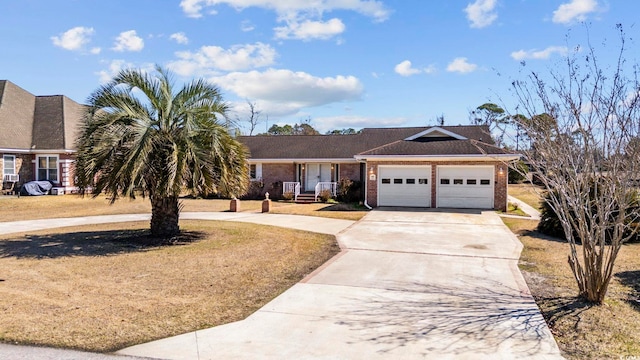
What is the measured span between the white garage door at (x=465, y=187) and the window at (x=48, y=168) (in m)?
23.9

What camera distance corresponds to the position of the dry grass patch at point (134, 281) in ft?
17.8

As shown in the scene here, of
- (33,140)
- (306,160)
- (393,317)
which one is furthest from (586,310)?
(33,140)

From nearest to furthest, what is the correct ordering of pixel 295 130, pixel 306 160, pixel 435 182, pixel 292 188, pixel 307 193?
pixel 435 182 < pixel 292 188 < pixel 306 160 < pixel 307 193 < pixel 295 130

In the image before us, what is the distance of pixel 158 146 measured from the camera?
11.5m

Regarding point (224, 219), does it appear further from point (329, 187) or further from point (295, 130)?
point (295, 130)

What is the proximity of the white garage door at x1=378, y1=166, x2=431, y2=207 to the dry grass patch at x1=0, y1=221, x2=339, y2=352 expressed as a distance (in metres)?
9.37

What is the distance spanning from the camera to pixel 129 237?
42.3 feet

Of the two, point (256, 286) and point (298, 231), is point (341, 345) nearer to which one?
point (256, 286)

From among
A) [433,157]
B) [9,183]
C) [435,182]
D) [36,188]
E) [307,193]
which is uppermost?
[433,157]

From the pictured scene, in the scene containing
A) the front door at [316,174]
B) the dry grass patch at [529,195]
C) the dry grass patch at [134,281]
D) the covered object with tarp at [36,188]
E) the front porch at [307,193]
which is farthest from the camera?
the front door at [316,174]

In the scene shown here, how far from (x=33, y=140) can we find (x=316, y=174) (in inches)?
730

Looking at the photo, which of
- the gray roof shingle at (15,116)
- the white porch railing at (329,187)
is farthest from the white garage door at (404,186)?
the gray roof shingle at (15,116)

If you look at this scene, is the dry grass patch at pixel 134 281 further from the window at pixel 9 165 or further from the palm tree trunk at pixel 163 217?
the window at pixel 9 165

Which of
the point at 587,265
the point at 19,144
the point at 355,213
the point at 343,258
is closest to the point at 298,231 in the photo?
the point at 343,258
